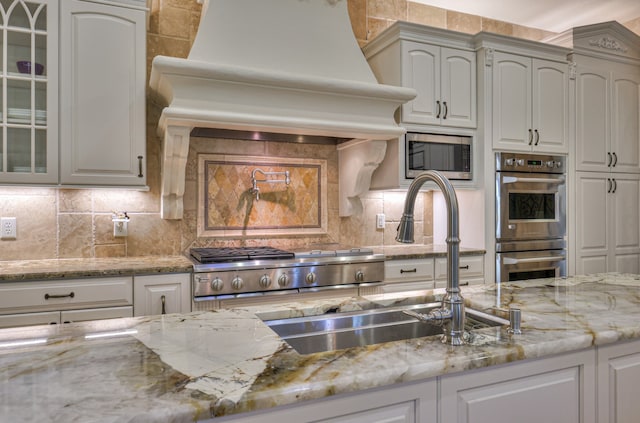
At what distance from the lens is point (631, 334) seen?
117 centimetres

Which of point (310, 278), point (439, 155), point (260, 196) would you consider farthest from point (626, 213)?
point (260, 196)

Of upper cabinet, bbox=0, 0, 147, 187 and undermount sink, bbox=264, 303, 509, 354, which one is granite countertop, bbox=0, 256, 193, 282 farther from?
undermount sink, bbox=264, 303, 509, 354

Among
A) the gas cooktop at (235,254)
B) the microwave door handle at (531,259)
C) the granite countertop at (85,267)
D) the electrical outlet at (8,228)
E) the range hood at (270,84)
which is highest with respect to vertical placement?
the range hood at (270,84)

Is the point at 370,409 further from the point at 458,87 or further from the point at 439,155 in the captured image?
the point at 458,87

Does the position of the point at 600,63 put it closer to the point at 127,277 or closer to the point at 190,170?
the point at 190,170

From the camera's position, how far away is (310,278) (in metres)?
2.66

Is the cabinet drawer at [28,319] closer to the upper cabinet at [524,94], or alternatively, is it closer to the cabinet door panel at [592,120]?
the upper cabinet at [524,94]

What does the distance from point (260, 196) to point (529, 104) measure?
2.17 m

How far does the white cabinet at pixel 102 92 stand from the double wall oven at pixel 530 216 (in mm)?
2500

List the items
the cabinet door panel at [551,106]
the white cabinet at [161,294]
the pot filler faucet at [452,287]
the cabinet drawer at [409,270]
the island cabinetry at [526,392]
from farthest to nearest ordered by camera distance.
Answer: the cabinet door panel at [551,106] < the cabinet drawer at [409,270] < the white cabinet at [161,294] < the pot filler faucet at [452,287] < the island cabinetry at [526,392]

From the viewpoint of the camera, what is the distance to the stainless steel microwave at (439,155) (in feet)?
10.3

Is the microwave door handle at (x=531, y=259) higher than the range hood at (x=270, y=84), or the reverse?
the range hood at (x=270, y=84)

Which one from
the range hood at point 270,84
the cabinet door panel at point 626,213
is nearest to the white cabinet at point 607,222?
the cabinet door panel at point 626,213

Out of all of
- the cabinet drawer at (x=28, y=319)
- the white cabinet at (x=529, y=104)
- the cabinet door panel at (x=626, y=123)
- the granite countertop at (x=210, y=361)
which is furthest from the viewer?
the cabinet door panel at (x=626, y=123)
